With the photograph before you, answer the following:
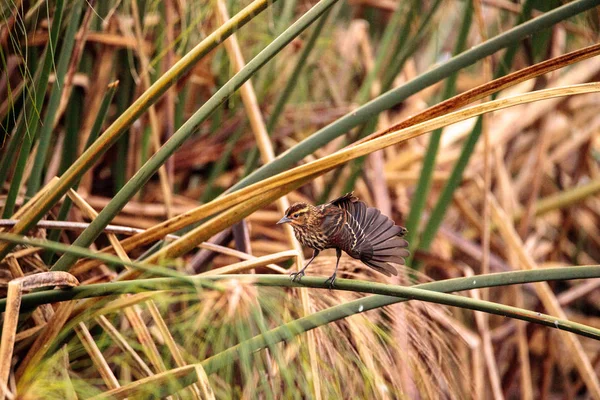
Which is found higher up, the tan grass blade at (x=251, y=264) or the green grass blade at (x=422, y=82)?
the green grass blade at (x=422, y=82)

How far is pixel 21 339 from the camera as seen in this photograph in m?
1.07

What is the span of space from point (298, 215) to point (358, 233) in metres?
0.12

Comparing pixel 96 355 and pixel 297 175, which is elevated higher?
pixel 297 175

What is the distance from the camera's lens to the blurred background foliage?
93 cm

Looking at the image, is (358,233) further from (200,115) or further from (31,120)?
(31,120)

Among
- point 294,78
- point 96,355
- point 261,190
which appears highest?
point 294,78

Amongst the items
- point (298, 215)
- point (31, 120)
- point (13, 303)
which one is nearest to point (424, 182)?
point (298, 215)

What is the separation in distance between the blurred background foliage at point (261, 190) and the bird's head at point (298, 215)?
6 cm

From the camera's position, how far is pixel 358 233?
988mm

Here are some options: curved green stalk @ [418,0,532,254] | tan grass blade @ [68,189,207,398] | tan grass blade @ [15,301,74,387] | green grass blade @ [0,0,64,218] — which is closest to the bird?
tan grass blade @ [68,189,207,398]

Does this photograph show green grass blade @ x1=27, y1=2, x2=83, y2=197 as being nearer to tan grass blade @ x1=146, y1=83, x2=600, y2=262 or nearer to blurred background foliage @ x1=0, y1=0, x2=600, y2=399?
blurred background foliage @ x1=0, y1=0, x2=600, y2=399

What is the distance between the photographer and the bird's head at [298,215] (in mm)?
1061

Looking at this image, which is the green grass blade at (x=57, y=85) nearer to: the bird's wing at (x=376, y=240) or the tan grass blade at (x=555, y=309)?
the bird's wing at (x=376, y=240)

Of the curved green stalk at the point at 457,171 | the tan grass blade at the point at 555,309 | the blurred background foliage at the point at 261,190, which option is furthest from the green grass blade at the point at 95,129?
the tan grass blade at the point at 555,309
